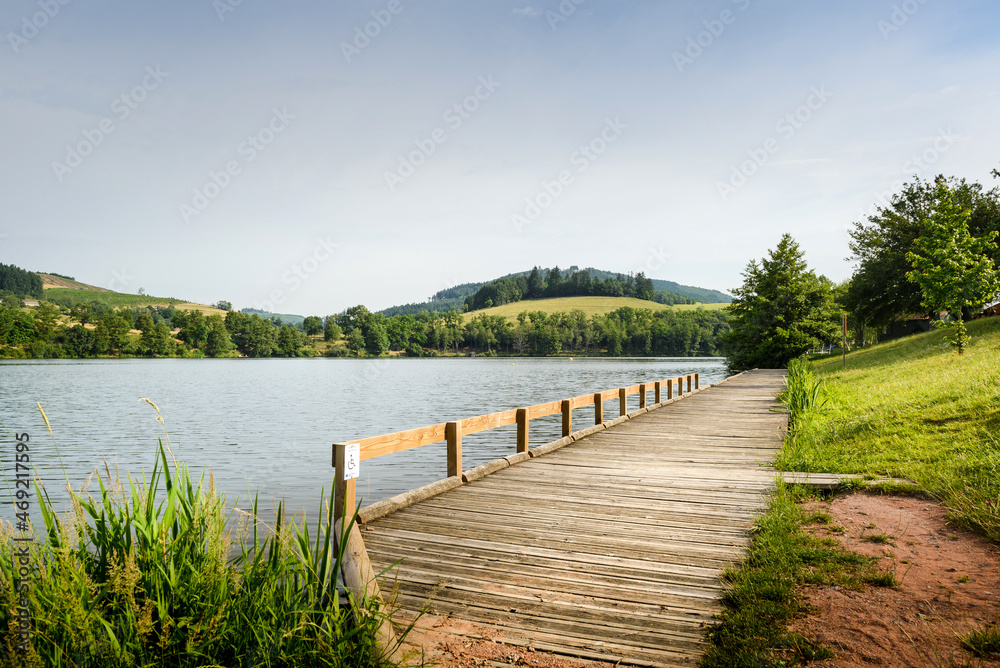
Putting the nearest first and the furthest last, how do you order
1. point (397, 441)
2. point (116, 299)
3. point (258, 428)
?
point (397, 441), point (258, 428), point (116, 299)

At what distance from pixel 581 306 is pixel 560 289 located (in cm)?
2572

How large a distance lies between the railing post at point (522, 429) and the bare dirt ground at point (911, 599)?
14.0 feet

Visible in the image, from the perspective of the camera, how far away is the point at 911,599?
3.57m

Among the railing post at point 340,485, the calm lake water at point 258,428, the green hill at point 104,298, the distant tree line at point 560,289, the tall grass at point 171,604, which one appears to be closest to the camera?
the tall grass at point 171,604

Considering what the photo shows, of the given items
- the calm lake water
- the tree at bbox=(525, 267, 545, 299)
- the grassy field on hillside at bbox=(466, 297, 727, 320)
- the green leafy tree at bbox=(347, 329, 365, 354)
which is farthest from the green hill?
the calm lake water

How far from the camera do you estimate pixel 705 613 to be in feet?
11.6

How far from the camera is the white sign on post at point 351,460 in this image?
474 centimetres

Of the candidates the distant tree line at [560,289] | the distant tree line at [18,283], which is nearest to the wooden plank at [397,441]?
the distant tree line at [18,283]

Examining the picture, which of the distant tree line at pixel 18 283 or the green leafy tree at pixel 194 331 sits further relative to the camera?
the distant tree line at pixel 18 283

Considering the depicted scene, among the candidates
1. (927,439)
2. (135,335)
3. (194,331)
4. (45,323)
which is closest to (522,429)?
(927,439)

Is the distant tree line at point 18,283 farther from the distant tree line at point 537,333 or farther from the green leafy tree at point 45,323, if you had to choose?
the distant tree line at point 537,333

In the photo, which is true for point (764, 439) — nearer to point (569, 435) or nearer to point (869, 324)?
point (569, 435)

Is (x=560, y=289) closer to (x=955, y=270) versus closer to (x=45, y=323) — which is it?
(x=45, y=323)

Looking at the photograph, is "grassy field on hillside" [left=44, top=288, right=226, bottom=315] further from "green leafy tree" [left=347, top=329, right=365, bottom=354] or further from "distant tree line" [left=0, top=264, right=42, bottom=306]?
"green leafy tree" [left=347, top=329, right=365, bottom=354]
